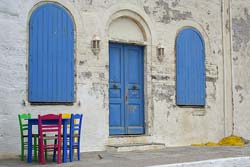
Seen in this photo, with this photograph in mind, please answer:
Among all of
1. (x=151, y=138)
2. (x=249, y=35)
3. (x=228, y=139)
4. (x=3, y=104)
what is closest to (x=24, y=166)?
(x=3, y=104)

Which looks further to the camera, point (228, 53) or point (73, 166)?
point (228, 53)

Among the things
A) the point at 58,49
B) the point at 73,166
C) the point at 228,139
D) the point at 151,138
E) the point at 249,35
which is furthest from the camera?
the point at 249,35

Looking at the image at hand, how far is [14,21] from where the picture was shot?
9.04 m

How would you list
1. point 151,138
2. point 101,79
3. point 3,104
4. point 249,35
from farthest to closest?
point 249,35 < point 151,138 < point 101,79 < point 3,104

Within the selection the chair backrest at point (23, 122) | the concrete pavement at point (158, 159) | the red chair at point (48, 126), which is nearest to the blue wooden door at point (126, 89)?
the concrete pavement at point (158, 159)

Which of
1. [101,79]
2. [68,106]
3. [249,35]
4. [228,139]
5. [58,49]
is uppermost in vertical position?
[249,35]

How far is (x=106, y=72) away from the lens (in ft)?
34.1

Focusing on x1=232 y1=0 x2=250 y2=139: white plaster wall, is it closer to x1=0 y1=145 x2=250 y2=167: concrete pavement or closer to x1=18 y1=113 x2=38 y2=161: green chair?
x1=0 y1=145 x2=250 y2=167: concrete pavement

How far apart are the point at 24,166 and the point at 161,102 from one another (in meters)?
4.78

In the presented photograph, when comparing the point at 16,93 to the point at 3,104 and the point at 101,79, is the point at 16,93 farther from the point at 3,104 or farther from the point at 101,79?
the point at 101,79

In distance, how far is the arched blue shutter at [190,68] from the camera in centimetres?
1177

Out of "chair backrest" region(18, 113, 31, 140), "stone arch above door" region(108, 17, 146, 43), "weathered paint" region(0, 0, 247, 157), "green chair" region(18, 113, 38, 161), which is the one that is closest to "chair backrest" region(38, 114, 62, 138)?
"green chair" region(18, 113, 38, 161)

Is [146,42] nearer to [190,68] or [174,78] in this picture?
[174,78]

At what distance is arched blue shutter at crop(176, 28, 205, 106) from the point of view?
464 inches
